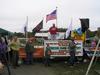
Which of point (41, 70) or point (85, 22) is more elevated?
point (85, 22)

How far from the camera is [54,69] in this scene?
2281cm

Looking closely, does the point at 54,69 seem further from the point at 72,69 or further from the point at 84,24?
the point at 84,24

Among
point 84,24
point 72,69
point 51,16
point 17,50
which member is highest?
point 51,16

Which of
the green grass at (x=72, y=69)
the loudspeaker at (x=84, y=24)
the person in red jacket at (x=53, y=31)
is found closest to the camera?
the green grass at (x=72, y=69)

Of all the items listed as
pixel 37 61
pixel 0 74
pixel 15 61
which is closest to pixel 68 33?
pixel 37 61

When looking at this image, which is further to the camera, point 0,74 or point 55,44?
point 55,44

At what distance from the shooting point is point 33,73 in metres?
21.1

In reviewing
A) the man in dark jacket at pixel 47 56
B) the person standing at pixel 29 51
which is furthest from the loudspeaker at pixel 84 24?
the person standing at pixel 29 51

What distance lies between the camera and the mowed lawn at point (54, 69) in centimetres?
2128

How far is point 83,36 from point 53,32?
2.60 metres

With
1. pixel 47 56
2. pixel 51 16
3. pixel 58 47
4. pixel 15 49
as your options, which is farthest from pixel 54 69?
pixel 51 16

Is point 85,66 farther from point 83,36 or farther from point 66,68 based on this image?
point 83,36

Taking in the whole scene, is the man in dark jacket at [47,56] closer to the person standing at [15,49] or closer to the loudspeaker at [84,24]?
the person standing at [15,49]

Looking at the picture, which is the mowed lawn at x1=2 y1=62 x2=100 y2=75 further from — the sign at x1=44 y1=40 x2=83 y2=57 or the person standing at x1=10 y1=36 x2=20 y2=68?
the sign at x1=44 y1=40 x2=83 y2=57
